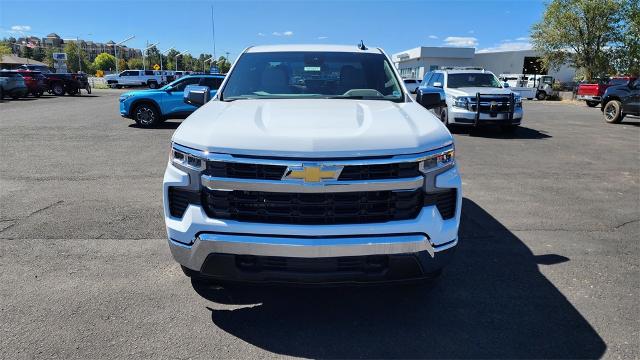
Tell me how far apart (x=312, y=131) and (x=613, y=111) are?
1882 cm

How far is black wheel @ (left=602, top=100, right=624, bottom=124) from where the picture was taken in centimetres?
1738

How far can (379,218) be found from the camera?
9.22 ft

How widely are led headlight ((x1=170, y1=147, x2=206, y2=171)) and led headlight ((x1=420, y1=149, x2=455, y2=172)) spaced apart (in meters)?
1.34

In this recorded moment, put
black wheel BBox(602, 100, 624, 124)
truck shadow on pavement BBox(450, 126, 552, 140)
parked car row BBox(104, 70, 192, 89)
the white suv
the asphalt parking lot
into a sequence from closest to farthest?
the asphalt parking lot, the white suv, truck shadow on pavement BBox(450, 126, 552, 140), black wheel BBox(602, 100, 624, 124), parked car row BBox(104, 70, 192, 89)

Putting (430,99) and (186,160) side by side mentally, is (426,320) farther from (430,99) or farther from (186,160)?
(430,99)

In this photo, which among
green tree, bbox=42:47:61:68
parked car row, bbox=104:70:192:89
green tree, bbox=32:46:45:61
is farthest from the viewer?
green tree, bbox=32:46:45:61

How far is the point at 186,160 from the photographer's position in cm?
291

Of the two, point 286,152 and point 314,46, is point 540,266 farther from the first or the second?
point 314,46

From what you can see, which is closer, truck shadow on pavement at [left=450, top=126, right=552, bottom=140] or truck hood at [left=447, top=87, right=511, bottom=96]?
truck hood at [left=447, top=87, right=511, bottom=96]

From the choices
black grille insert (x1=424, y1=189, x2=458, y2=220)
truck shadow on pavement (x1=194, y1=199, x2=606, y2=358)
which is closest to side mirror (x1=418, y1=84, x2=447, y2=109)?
truck shadow on pavement (x1=194, y1=199, x2=606, y2=358)

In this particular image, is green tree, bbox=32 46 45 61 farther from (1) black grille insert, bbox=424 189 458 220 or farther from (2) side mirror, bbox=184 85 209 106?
(1) black grille insert, bbox=424 189 458 220

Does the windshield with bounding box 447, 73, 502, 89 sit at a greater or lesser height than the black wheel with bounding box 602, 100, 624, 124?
greater

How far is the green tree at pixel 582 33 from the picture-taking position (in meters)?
42.0

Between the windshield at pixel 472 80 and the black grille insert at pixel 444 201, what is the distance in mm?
12059
